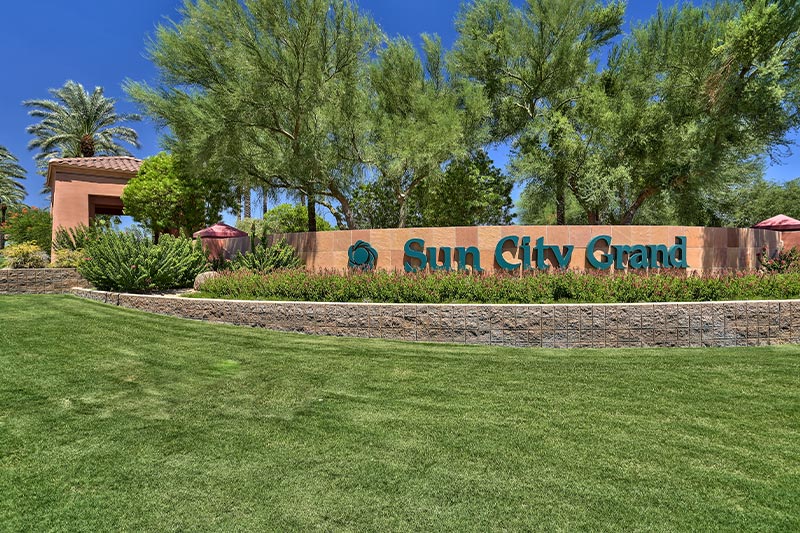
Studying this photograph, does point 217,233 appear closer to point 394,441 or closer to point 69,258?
point 69,258

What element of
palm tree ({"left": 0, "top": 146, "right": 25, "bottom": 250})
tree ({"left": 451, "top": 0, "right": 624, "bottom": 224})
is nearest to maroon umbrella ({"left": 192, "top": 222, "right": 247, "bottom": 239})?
tree ({"left": 451, "top": 0, "right": 624, "bottom": 224})

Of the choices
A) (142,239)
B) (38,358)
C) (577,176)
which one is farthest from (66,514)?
(577,176)

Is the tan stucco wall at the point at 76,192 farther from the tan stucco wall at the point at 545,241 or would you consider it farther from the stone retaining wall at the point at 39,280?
the tan stucco wall at the point at 545,241

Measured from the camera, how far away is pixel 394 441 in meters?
3.80

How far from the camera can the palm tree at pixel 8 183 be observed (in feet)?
132

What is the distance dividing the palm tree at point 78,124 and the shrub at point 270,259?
24299 millimetres

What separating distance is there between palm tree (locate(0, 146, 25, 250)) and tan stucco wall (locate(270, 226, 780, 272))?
44676 millimetres

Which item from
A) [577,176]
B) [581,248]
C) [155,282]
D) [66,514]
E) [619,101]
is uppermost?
[619,101]

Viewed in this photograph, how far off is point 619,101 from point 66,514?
1941 cm

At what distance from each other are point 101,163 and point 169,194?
26.6 ft

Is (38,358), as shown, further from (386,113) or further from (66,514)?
(386,113)

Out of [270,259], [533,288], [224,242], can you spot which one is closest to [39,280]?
[224,242]

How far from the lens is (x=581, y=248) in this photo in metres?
11.0

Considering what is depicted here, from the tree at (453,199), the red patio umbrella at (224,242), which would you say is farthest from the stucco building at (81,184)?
the tree at (453,199)
